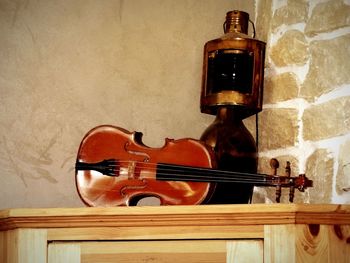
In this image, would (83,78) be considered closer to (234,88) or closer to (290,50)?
(234,88)

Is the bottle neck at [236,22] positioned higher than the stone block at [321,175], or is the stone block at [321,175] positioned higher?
the bottle neck at [236,22]

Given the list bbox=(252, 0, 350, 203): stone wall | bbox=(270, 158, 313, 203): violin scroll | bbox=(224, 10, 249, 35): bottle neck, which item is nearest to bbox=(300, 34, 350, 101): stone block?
bbox=(252, 0, 350, 203): stone wall

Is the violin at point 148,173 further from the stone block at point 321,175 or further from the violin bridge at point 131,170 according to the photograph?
the stone block at point 321,175

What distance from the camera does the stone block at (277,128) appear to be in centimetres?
207

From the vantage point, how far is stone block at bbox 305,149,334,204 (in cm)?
191

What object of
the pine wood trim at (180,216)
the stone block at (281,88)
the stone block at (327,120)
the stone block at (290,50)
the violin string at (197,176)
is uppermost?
the stone block at (290,50)

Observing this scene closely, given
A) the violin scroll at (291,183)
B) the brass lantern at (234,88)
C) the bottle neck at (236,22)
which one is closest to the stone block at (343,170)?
the violin scroll at (291,183)

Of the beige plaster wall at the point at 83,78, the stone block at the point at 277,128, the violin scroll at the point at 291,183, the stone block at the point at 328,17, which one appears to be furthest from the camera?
the beige plaster wall at the point at 83,78

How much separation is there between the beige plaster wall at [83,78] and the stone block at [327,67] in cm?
41

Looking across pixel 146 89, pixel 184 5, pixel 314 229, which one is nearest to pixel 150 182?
pixel 314 229

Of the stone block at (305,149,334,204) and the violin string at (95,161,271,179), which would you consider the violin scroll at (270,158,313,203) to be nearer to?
the violin string at (95,161,271,179)

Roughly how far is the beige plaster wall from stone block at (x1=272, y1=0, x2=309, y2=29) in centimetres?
23

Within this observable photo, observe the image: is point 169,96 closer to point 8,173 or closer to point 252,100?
point 252,100

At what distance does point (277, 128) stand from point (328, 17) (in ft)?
1.18
